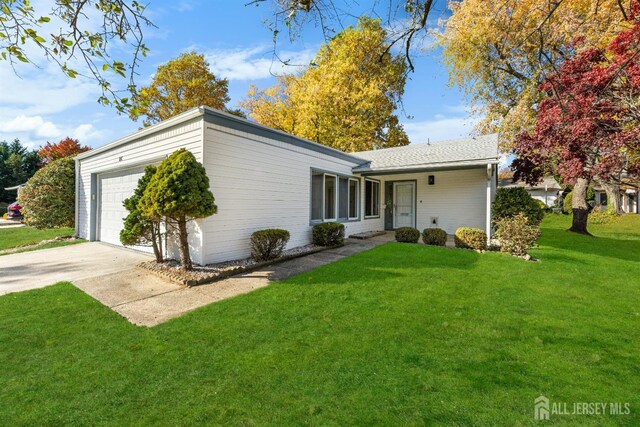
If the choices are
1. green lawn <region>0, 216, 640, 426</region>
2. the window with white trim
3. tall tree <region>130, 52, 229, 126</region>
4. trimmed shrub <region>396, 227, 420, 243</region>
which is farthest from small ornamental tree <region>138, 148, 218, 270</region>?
tall tree <region>130, 52, 229, 126</region>

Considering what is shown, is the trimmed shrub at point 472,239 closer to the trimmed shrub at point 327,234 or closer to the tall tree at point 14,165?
the trimmed shrub at point 327,234

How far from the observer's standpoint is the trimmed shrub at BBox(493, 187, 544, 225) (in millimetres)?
9820

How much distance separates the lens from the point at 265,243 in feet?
23.0

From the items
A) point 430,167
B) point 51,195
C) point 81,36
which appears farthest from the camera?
point 51,195

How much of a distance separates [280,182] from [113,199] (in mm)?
5816

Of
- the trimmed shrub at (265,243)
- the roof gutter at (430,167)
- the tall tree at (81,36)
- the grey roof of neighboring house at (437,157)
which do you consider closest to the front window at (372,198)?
the grey roof of neighboring house at (437,157)

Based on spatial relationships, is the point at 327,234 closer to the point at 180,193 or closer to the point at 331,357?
the point at 180,193

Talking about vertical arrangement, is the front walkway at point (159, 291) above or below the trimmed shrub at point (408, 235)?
below

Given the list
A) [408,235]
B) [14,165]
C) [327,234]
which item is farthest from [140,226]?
[14,165]

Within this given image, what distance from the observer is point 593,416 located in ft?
7.36

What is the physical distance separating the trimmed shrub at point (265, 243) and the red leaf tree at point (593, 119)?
6.24 metres

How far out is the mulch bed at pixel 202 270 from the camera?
5.53 metres

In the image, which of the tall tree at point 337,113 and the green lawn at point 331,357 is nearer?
the green lawn at point 331,357

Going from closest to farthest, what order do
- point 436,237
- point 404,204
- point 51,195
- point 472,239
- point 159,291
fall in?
point 159,291
point 472,239
point 436,237
point 51,195
point 404,204
